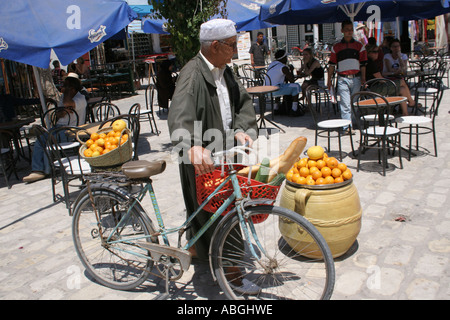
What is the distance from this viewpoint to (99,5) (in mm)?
6668

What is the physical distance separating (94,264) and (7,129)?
441cm

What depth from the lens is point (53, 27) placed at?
5914 mm

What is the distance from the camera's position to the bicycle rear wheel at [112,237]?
10.3ft

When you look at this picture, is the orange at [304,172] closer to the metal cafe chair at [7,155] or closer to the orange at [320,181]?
the orange at [320,181]

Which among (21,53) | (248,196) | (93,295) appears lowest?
(93,295)

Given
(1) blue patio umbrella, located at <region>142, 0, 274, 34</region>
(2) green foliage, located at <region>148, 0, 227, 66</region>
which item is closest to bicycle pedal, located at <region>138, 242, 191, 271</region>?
(2) green foliage, located at <region>148, 0, 227, 66</region>

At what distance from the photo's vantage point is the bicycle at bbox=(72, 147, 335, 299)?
263 cm

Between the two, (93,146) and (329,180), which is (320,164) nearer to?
(329,180)

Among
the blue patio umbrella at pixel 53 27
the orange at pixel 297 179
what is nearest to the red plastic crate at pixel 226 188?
the orange at pixel 297 179

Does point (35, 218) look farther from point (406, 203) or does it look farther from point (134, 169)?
point (406, 203)

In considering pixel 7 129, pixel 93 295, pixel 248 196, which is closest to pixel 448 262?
pixel 248 196

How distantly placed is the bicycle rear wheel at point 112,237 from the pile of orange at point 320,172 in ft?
4.23

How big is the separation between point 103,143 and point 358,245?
274 centimetres

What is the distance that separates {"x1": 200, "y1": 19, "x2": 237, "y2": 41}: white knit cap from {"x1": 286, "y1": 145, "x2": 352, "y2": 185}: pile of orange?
4.33ft
